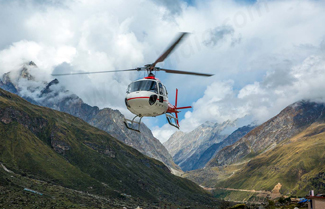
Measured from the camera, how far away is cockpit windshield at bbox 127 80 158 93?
33.5 metres

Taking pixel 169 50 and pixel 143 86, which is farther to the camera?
pixel 143 86

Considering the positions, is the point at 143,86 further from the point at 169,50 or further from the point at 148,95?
the point at 169,50

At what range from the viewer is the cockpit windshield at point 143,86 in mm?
33531

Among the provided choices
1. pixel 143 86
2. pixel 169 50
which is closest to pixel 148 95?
pixel 143 86

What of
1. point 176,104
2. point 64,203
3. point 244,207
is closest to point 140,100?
point 176,104

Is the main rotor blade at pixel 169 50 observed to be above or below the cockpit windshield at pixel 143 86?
above

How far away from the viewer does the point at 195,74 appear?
109 feet

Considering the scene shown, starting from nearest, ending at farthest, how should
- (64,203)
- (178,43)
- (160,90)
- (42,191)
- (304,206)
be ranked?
(178,43)
(160,90)
(304,206)
(64,203)
(42,191)

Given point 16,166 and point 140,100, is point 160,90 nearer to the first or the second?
point 140,100

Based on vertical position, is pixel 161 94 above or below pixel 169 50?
below

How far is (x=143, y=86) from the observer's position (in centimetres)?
3356

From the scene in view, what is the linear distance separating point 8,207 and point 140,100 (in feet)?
377

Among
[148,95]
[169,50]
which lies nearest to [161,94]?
[148,95]

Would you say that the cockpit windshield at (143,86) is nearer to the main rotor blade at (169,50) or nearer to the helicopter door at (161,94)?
the helicopter door at (161,94)
